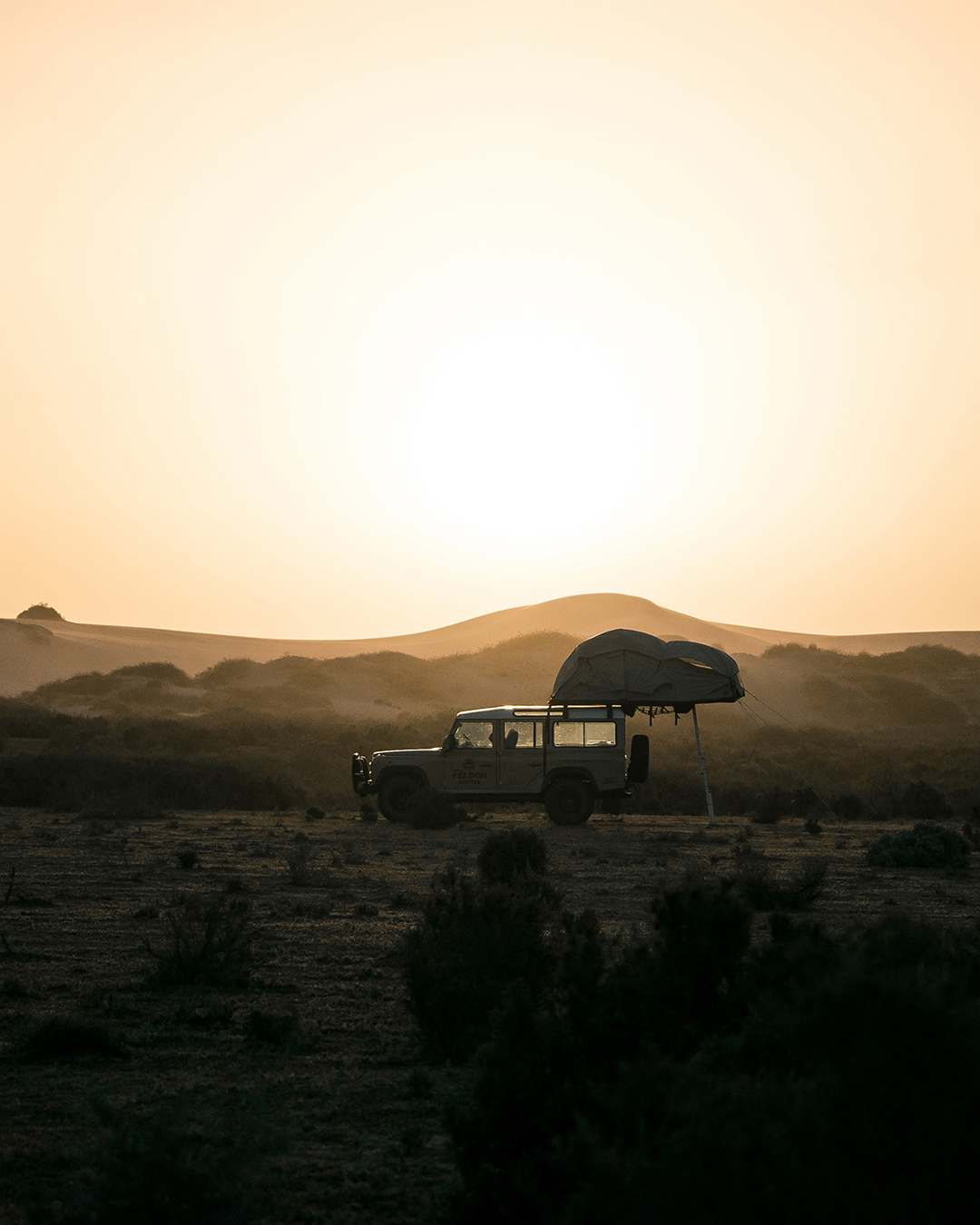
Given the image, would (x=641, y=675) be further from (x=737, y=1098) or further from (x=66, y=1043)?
(x=737, y=1098)

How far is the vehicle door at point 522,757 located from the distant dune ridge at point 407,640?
6702 centimetres

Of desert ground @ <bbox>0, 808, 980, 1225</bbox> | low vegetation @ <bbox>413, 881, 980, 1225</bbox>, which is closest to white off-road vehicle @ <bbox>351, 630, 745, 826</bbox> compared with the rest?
desert ground @ <bbox>0, 808, 980, 1225</bbox>

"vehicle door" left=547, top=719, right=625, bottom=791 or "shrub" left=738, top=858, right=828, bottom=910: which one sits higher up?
"vehicle door" left=547, top=719, right=625, bottom=791

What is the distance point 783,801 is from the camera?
26.9m

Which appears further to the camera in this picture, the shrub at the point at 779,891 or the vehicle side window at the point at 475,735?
the vehicle side window at the point at 475,735

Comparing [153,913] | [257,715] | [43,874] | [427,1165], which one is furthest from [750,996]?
[257,715]

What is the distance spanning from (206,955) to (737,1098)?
6.88 metres

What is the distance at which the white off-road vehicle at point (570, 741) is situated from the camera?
70.3 feet

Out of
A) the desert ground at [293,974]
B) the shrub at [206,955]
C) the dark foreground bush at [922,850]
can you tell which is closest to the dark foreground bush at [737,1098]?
the desert ground at [293,974]

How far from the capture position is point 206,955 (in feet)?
29.1

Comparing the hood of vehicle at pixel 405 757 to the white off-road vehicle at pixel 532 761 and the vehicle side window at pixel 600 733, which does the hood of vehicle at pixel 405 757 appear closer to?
the white off-road vehicle at pixel 532 761

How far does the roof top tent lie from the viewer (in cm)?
2147

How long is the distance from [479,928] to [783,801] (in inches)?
827

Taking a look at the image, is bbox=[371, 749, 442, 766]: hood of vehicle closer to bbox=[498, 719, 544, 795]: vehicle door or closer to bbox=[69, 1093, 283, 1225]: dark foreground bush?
bbox=[498, 719, 544, 795]: vehicle door
